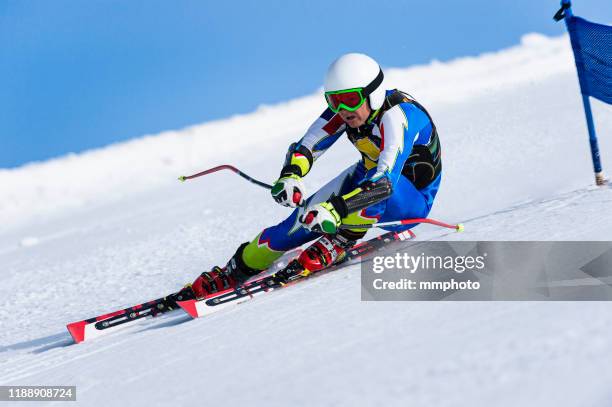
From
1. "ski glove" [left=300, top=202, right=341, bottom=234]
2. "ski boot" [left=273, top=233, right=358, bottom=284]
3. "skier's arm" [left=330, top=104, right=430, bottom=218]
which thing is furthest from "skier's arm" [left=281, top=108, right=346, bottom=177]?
"ski glove" [left=300, top=202, right=341, bottom=234]

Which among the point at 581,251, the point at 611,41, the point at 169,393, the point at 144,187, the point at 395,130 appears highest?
the point at 144,187

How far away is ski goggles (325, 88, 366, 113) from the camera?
4.41 m

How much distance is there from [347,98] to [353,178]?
0.76m

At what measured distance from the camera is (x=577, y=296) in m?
3.04

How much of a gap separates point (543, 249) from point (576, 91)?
10.5 meters

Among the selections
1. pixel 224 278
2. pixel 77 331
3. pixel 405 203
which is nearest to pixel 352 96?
pixel 405 203

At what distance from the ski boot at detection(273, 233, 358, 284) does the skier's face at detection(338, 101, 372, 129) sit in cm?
73

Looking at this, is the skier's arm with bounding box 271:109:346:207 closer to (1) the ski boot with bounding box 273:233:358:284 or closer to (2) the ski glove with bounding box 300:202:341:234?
(1) the ski boot with bounding box 273:233:358:284

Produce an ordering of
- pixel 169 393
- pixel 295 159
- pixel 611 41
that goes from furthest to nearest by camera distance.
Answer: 1. pixel 611 41
2. pixel 295 159
3. pixel 169 393

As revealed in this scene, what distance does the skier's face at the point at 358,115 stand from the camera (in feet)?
14.7

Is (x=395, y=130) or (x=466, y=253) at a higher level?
(x=395, y=130)

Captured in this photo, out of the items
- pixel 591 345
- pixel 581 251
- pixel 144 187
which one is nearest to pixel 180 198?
pixel 144 187

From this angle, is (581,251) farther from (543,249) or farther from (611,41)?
(611,41)

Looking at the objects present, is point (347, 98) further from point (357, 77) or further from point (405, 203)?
point (405, 203)
